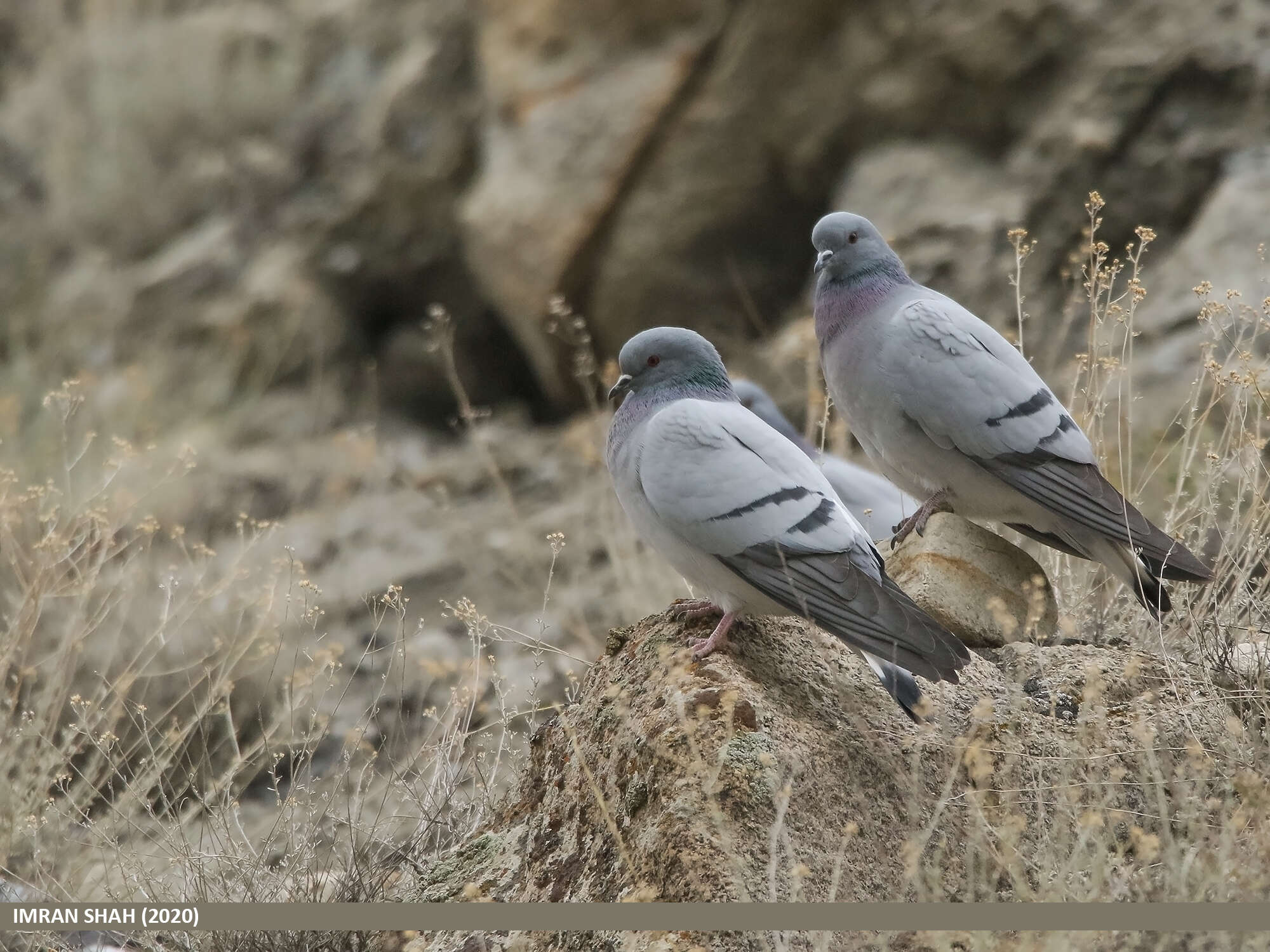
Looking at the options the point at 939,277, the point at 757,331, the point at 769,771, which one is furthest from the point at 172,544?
the point at 769,771

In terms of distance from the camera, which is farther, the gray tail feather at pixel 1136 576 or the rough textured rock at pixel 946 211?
the rough textured rock at pixel 946 211

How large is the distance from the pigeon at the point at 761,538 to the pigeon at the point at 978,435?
23.7 inches

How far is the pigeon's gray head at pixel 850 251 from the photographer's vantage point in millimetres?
3904

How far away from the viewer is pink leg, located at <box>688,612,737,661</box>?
2988 millimetres

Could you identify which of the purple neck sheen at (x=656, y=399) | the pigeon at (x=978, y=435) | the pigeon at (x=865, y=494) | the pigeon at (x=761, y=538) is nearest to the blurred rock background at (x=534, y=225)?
the pigeon at (x=865, y=494)

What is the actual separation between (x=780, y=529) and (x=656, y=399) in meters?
0.60

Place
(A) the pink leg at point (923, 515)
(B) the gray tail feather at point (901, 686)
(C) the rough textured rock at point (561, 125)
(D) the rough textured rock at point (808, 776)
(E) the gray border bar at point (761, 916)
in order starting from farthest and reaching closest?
(C) the rough textured rock at point (561, 125) → (A) the pink leg at point (923, 515) → (B) the gray tail feather at point (901, 686) → (D) the rough textured rock at point (808, 776) → (E) the gray border bar at point (761, 916)

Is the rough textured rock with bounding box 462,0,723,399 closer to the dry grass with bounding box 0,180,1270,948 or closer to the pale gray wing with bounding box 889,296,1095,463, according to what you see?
the dry grass with bounding box 0,180,1270,948

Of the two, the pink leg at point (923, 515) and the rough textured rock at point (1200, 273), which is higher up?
the pink leg at point (923, 515)

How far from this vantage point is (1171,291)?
645cm

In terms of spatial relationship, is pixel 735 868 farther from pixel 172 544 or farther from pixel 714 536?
pixel 172 544

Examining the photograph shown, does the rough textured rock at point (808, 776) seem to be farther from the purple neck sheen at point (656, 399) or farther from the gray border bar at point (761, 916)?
the purple neck sheen at point (656, 399)

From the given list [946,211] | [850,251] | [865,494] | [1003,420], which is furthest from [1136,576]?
[946,211]

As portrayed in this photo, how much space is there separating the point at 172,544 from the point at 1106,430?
5.55m
